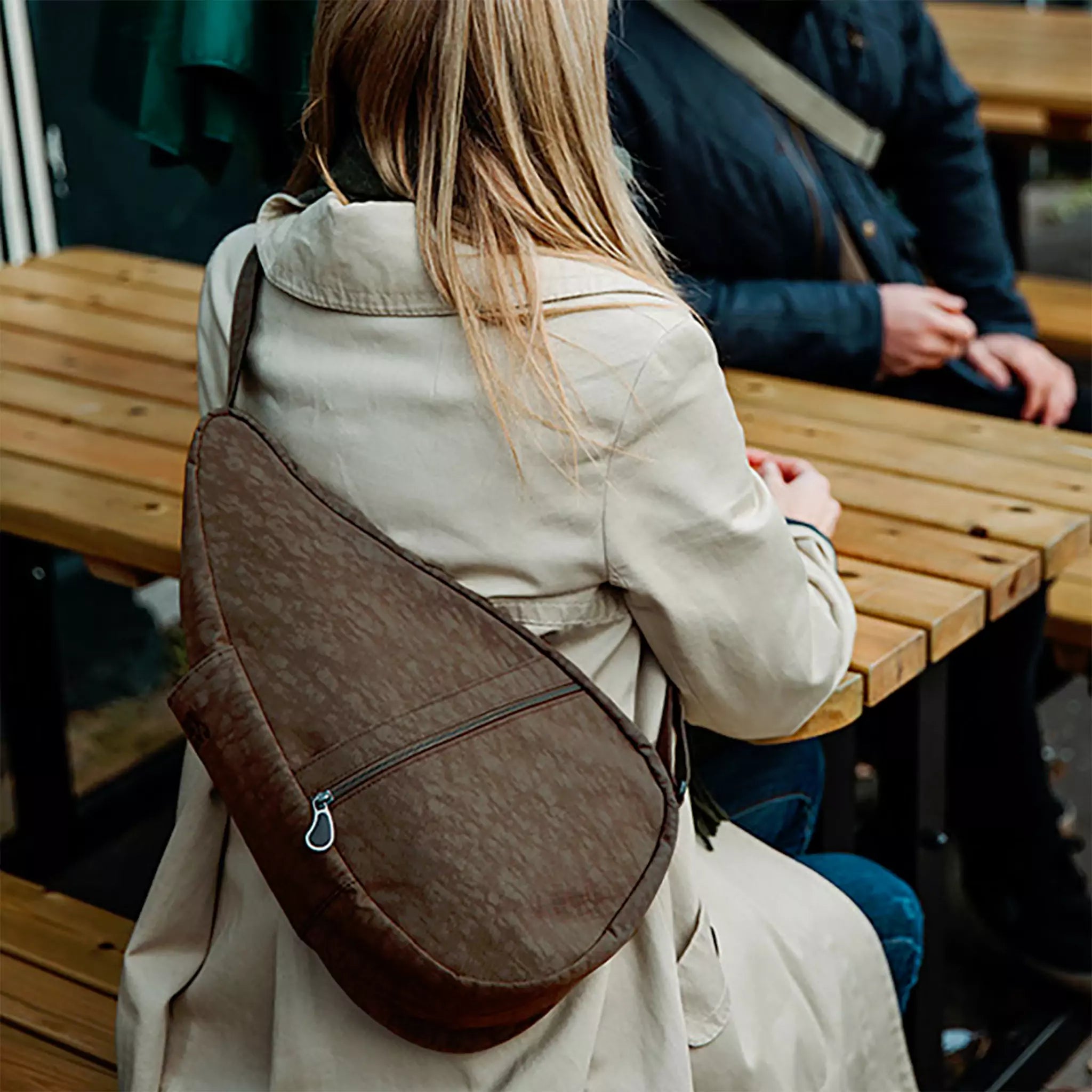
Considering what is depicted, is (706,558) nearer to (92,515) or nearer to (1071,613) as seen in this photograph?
(92,515)

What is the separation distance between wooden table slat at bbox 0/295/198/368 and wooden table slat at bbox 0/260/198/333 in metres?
0.02

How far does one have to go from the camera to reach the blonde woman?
4.93 feet

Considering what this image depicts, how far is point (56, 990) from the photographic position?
2051mm

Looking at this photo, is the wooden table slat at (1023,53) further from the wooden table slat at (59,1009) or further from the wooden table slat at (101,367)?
the wooden table slat at (59,1009)

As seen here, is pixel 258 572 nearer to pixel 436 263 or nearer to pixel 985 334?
pixel 436 263

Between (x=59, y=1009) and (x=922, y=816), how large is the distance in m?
1.05

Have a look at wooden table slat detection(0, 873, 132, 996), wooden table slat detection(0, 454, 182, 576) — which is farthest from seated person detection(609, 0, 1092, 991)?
wooden table slat detection(0, 873, 132, 996)

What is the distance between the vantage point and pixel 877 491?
2.23 metres

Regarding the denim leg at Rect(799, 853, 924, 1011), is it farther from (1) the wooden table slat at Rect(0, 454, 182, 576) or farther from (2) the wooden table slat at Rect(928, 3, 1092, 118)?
(2) the wooden table slat at Rect(928, 3, 1092, 118)

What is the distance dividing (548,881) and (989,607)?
0.76 meters

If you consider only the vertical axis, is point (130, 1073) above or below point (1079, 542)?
below

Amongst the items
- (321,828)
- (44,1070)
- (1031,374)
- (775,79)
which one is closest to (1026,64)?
(1031,374)

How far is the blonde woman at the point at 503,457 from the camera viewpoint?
1.50m

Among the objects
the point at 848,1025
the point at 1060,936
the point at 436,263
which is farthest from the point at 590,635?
the point at 1060,936
